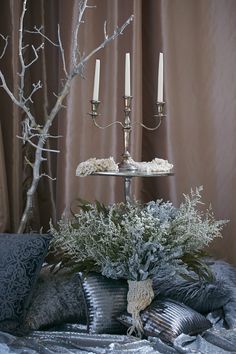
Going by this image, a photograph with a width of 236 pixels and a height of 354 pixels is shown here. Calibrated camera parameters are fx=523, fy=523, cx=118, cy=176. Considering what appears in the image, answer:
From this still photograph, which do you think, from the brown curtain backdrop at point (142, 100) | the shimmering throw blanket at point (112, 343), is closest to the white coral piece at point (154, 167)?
the brown curtain backdrop at point (142, 100)

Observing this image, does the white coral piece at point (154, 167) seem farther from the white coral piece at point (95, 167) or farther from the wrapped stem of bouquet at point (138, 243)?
the wrapped stem of bouquet at point (138, 243)

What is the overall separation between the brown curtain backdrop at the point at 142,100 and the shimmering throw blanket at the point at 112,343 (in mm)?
756

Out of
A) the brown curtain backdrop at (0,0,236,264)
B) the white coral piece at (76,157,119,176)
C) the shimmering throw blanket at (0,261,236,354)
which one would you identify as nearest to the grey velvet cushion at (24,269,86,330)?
the shimmering throw blanket at (0,261,236,354)

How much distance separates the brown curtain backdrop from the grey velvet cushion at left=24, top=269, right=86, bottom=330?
22.7 inches

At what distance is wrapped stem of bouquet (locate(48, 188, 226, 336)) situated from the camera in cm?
129

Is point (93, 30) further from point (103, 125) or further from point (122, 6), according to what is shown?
point (103, 125)

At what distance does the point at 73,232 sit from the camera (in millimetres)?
1415

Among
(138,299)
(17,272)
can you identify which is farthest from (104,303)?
(17,272)

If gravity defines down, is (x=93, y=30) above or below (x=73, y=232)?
above

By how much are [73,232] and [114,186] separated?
25.6 inches

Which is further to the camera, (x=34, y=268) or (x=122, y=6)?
(x=122, y=6)

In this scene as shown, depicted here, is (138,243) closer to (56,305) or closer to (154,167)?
(56,305)

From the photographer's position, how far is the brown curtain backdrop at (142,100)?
1986 millimetres

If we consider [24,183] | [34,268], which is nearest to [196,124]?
[24,183]
